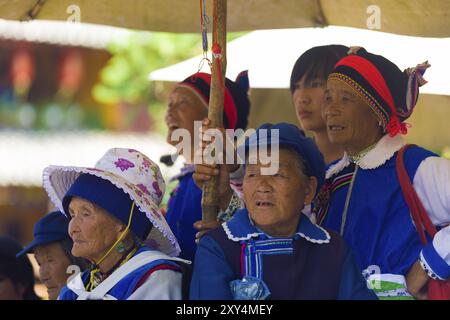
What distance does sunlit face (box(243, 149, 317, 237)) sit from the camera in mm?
3287

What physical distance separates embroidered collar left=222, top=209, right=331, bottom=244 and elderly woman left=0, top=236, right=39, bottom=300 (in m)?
1.90

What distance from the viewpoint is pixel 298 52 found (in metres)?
5.89

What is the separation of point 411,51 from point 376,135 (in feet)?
4.10

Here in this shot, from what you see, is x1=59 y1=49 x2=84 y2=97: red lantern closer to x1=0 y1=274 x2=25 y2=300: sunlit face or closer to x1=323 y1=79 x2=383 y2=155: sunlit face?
x1=0 y1=274 x2=25 y2=300: sunlit face

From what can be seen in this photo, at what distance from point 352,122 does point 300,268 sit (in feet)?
3.24

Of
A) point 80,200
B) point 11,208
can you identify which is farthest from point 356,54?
point 11,208

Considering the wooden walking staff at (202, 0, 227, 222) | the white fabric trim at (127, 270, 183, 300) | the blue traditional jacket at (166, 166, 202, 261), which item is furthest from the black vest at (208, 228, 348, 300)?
the blue traditional jacket at (166, 166, 202, 261)

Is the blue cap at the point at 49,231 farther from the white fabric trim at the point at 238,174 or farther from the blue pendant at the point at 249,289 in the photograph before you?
the blue pendant at the point at 249,289

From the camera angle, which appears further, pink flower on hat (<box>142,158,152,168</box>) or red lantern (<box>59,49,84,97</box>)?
red lantern (<box>59,49,84,97</box>)

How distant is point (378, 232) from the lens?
3676 mm

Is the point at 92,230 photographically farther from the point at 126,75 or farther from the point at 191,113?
the point at 126,75

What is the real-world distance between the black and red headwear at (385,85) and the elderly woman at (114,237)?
110cm

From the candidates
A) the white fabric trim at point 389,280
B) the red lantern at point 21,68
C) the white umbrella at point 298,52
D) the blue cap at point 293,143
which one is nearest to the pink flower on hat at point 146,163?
the blue cap at point 293,143

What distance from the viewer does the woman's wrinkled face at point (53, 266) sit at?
179 inches
